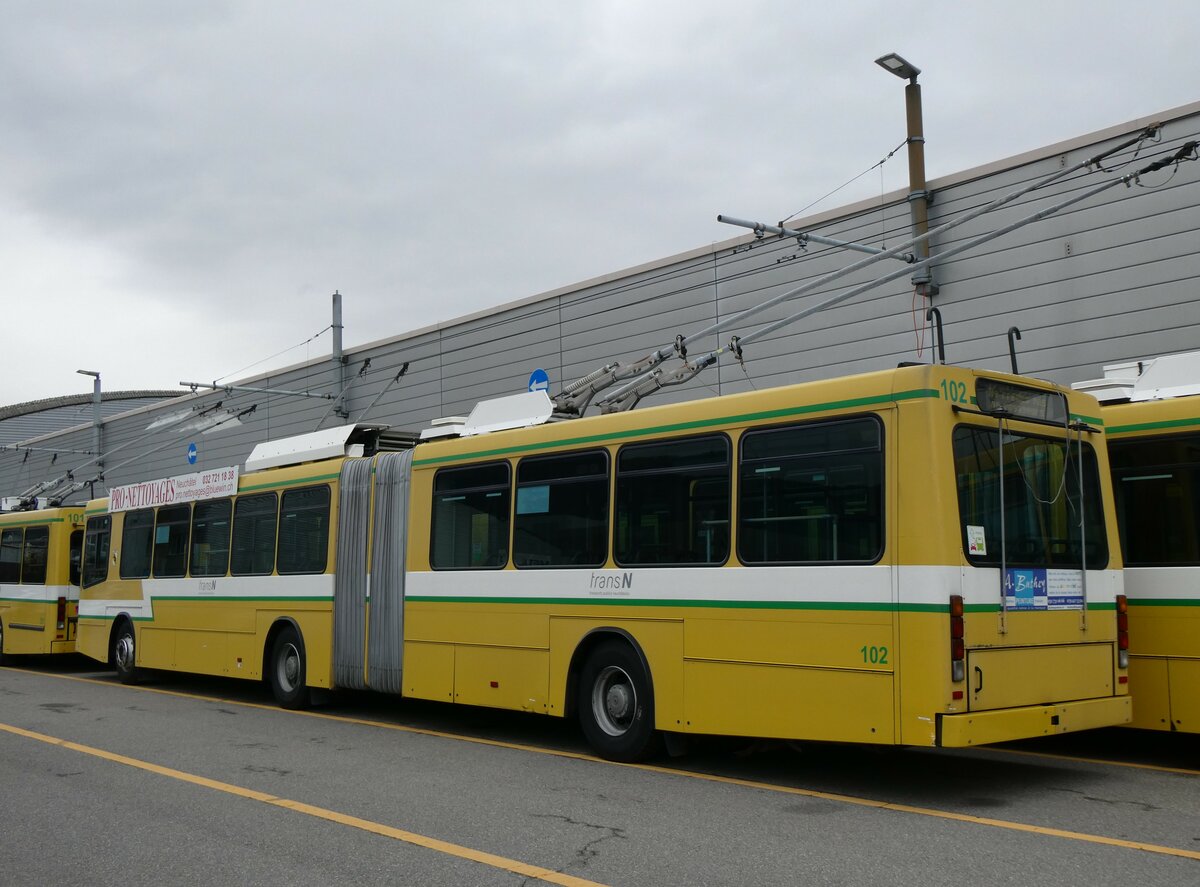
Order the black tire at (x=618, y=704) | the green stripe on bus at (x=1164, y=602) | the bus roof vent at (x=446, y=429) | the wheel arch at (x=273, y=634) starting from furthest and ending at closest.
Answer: the wheel arch at (x=273, y=634) < the bus roof vent at (x=446, y=429) < the black tire at (x=618, y=704) < the green stripe on bus at (x=1164, y=602)

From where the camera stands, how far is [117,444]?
146 feet

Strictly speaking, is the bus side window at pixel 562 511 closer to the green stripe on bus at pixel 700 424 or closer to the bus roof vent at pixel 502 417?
the green stripe on bus at pixel 700 424

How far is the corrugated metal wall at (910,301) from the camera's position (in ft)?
52.0

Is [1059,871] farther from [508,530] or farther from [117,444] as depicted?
[117,444]

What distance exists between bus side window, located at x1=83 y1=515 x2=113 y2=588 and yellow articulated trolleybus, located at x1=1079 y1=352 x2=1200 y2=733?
48.3ft

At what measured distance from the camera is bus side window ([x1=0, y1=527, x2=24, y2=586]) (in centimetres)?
2131

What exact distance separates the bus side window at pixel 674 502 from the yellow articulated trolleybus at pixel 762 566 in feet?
0.06

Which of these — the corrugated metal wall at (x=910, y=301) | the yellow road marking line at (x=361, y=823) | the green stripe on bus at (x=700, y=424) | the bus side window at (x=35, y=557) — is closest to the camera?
the yellow road marking line at (x=361, y=823)

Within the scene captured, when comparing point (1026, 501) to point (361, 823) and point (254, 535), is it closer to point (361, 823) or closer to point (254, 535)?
point (361, 823)

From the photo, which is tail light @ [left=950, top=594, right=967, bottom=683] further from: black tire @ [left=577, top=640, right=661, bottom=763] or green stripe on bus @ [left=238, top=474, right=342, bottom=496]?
green stripe on bus @ [left=238, top=474, right=342, bottom=496]

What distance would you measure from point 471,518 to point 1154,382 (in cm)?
619

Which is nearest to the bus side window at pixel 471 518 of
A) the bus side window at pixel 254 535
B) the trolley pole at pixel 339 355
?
the bus side window at pixel 254 535

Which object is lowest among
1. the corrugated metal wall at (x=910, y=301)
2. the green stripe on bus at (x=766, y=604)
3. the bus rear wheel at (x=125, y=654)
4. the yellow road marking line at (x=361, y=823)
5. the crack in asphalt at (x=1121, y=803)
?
the yellow road marking line at (x=361, y=823)

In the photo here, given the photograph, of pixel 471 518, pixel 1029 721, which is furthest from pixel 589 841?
pixel 471 518
